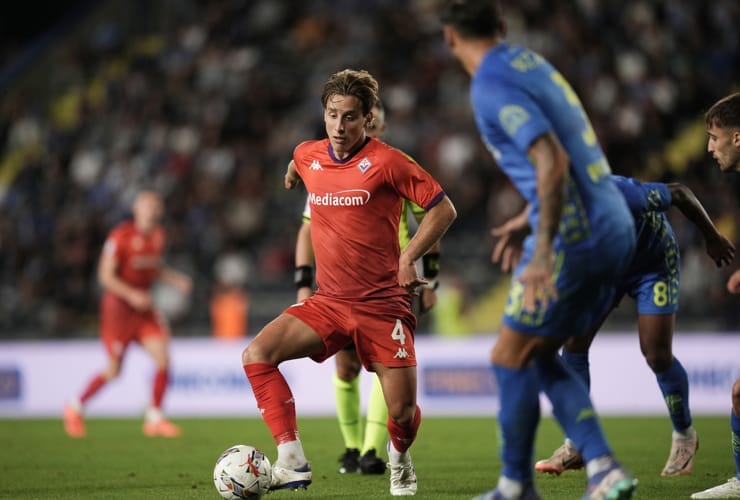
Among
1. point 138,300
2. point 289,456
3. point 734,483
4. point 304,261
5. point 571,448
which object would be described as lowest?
point 734,483

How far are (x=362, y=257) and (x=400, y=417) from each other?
1014mm

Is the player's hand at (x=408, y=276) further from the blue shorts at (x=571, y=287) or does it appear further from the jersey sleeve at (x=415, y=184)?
the blue shorts at (x=571, y=287)

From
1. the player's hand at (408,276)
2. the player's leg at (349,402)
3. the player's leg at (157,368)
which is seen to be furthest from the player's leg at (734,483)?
the player's leg at (157,368)

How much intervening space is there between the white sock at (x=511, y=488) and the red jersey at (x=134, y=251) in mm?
8202

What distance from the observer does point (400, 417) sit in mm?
6559

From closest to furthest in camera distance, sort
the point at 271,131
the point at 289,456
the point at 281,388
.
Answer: the point at 289,456, the point at 281,388, the point at 271,131

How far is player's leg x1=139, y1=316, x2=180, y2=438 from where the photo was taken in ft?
39.9

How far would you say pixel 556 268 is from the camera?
4793 mm

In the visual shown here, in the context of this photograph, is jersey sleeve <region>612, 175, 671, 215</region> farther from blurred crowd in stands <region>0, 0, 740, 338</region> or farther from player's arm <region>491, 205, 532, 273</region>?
blurred crowd in stands <region>0, 0, 740, 338</region>

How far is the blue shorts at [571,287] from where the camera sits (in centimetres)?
479

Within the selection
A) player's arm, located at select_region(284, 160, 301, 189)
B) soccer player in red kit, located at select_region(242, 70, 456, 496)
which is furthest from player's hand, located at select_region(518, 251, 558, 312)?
player's arm, located at select_region(284, 160, 301, 189)

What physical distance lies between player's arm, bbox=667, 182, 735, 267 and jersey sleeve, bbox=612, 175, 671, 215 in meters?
0.07

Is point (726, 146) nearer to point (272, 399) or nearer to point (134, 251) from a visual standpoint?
point (272, 399)

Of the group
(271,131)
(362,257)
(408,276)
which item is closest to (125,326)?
(362,257)
